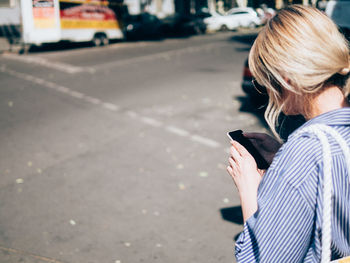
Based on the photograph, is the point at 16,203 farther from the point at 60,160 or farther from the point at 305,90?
the point at 305,90

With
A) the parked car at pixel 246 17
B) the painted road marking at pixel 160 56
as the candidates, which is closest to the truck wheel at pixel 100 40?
the painted road marking at pixel 160 56

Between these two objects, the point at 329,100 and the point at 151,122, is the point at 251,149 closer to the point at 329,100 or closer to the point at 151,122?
the point at 329,100

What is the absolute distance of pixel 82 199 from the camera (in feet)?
13.6

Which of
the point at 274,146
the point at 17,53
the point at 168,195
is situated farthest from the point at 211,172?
the point at 17,53

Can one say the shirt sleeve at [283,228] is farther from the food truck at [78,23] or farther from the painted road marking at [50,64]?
the painted road marking at [50,64]

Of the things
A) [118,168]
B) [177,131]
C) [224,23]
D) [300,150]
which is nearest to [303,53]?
[300,150]

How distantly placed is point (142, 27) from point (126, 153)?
721 inches

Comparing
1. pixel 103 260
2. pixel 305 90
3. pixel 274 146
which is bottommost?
pixel 103 260

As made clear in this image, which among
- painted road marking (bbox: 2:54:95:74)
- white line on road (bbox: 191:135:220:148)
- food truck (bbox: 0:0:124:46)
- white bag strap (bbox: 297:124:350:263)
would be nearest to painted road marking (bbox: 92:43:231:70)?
painted road marking (bbox: 2:54:95:74)

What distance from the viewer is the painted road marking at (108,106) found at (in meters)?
6.04

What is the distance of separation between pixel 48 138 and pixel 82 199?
2212mm

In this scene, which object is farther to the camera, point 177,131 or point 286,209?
point 177,131

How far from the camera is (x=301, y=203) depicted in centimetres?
108

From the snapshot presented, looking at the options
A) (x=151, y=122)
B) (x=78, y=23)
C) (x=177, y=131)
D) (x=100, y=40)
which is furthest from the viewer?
(x=100, y=40)
